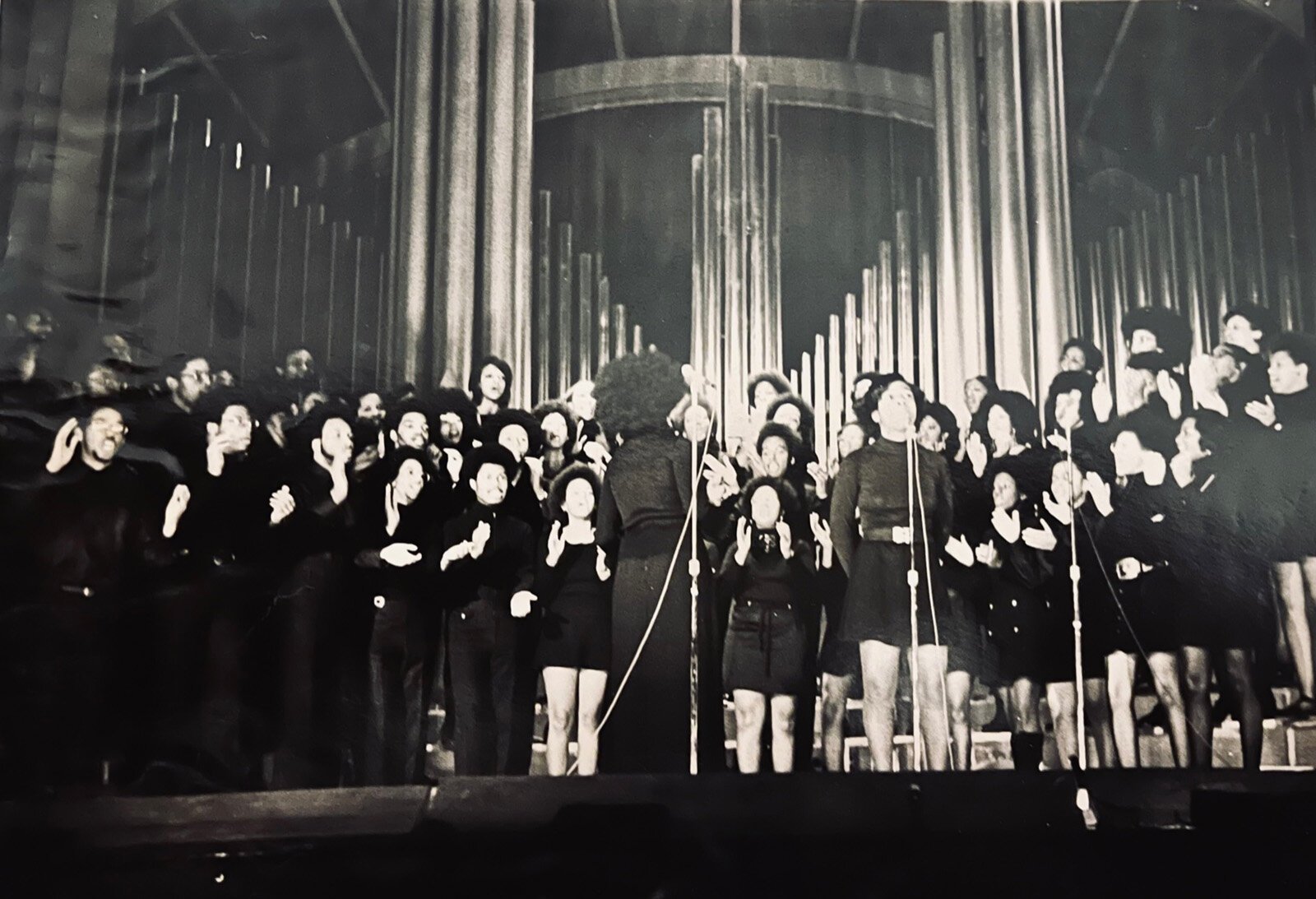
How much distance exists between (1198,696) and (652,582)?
2.07 m

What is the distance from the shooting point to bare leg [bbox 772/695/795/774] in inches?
179

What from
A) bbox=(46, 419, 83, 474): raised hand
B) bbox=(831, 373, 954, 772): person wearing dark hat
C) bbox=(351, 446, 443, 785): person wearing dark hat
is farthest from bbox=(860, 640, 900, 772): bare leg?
bbox=(46, 419, 83, 474): raised hand

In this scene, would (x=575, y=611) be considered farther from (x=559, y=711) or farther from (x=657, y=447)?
(x=657, y=447)

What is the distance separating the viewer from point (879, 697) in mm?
4609

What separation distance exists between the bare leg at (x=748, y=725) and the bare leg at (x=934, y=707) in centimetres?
58

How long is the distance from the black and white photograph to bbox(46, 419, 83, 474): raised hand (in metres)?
0.06

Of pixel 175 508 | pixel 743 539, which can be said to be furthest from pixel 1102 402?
pixel 175 508

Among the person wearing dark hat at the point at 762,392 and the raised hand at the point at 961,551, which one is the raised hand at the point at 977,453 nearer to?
the raised hand at the point at 961,551

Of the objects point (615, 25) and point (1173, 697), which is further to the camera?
point (615, 25)

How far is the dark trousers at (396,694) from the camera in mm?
4477

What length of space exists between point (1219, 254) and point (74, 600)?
4499 millimetres

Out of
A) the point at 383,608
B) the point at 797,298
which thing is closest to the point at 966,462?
the point at 797,298

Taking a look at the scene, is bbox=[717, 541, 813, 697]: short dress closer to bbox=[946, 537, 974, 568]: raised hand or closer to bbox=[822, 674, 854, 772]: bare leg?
bbox=[822, 674, 854, 772]: bare leg

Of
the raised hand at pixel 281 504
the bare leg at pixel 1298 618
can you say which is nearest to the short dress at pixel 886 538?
the bare leg at pixel 1298 618
